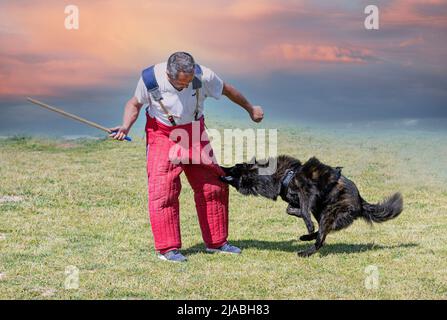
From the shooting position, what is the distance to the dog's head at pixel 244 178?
8484 millimetres

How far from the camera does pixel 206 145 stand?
831cm

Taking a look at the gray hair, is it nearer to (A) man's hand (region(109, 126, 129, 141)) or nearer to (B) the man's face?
(B) the man's face

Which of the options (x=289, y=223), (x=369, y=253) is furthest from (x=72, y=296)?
(x=289, y=223)

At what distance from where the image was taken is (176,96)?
7.86 meters

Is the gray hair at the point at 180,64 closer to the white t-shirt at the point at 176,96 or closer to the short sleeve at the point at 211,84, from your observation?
the white t-shirt at the point at 176,96

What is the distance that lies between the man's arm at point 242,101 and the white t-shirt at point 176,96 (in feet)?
0.63

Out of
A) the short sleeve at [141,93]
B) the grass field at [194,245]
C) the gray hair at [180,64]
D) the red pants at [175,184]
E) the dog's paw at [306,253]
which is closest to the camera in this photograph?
the grass field at [194,245]

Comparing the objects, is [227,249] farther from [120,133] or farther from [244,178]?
[120,133]

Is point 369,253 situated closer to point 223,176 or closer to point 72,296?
point 223,176

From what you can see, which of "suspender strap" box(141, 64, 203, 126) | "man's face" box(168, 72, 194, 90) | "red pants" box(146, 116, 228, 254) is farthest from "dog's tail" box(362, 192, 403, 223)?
"man's face" box(168, 72, 194, 90)

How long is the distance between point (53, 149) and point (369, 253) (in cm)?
1722

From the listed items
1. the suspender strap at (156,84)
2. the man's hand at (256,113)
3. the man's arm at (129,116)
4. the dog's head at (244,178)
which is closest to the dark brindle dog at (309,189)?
the dog's head at (244,178)

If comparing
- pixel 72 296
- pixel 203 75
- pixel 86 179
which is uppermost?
pixel 203 75

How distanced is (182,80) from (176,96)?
33 centimetres
